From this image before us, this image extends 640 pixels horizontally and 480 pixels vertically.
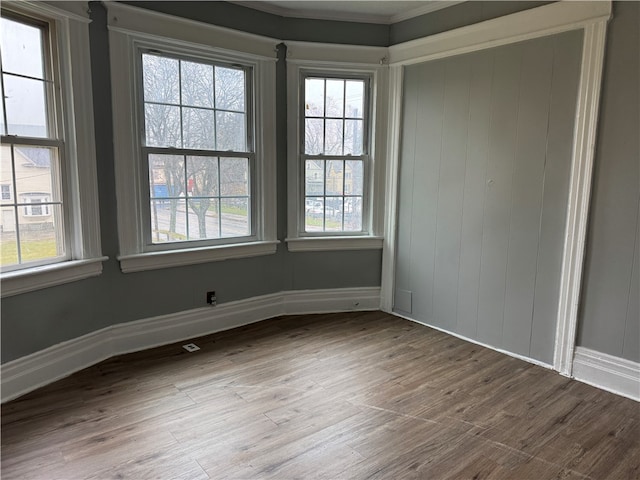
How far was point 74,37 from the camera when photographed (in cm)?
267

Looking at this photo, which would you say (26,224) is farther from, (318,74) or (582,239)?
(582,239)

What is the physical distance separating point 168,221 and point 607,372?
3.16 metres

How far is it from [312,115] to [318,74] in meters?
0.36

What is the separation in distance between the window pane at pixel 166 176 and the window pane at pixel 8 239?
902mm

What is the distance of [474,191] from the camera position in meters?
3.33

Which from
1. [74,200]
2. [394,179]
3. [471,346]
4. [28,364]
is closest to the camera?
[28,364]

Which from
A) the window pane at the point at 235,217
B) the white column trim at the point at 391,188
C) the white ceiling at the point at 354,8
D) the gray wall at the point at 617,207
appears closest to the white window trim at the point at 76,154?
the window pane at the point at 235,217

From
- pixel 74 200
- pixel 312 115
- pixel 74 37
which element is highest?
pixel 74 37

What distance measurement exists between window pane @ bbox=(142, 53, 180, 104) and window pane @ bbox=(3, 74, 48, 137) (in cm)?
68

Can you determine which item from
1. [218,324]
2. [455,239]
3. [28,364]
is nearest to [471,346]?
[455,239]

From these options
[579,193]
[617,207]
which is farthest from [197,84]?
[617,207]

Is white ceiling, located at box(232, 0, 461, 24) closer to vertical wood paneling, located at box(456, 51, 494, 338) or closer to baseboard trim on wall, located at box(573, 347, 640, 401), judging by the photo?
vertical wood paneling, located at box(456, 51, 494, 338)

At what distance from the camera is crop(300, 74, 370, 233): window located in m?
3.84

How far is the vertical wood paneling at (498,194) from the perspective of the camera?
3059 mm
